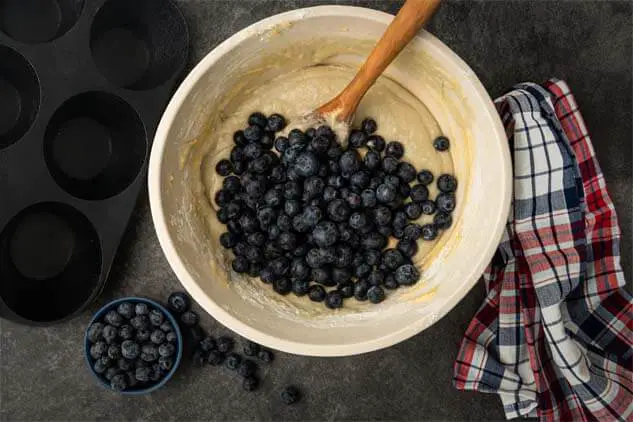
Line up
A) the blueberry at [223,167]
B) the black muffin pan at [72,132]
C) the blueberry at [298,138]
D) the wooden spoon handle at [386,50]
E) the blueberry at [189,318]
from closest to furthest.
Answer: the wooden spoon handle at [386,50], the blueberry at [298,138], the blueberry at [223,167], the black muffin pan at [72,132], the blueberry at [189,318]

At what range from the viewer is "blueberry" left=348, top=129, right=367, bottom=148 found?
1670 mm

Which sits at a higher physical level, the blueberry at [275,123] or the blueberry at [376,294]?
the blueberry at [275,123]

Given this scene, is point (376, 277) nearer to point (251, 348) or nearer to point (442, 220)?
point (442, 220)

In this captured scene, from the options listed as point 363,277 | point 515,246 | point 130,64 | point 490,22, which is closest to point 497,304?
point 515,246

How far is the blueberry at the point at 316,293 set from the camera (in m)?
1.72

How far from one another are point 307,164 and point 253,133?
200mm

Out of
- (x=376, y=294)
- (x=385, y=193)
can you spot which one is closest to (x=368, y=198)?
(x=385, y=193)

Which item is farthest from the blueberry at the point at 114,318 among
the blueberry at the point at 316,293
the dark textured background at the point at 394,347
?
the blueberry at the point at 316,293

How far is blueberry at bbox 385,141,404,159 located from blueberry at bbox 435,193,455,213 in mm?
164

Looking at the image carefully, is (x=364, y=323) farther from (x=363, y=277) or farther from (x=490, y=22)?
(x=490, y=22)

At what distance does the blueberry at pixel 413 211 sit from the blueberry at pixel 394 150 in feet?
0.46

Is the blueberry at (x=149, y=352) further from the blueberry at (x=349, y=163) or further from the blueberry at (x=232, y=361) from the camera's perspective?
the blueberry at (x=349, y=163)

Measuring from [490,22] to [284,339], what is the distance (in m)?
1.24

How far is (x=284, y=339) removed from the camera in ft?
5.09
